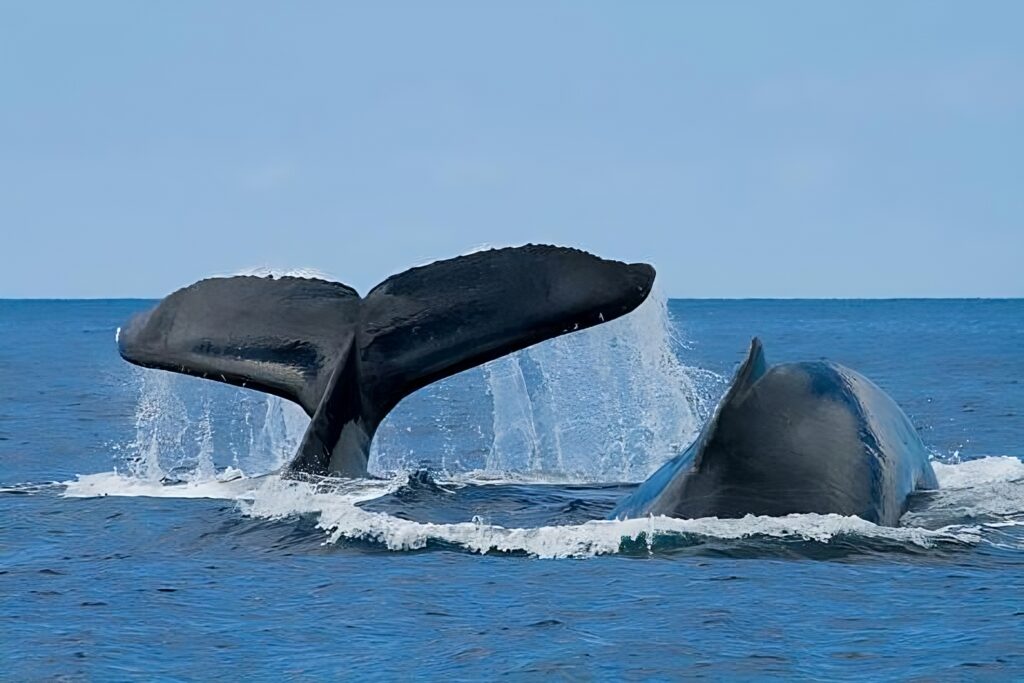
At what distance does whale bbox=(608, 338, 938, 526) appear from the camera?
997 centimetres

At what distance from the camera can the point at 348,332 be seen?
11.7 metres

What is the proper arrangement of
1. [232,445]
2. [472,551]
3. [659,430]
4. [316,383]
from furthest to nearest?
[659,430], [232,445], [316,383], [472,551]

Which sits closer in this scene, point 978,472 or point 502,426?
point 978,472

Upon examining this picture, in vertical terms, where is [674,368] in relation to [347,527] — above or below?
above

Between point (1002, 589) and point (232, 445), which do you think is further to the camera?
point (232, 445)

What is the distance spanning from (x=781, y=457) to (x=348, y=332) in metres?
3.21

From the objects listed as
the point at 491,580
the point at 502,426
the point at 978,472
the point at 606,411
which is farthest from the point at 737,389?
the point at 606,411

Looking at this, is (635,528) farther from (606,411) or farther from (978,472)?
(606,411)

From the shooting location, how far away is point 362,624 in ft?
29.5

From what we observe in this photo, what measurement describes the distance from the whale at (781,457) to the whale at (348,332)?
133cm

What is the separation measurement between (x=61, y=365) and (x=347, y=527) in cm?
3586

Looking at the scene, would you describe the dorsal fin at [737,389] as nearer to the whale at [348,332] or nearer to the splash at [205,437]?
the whale at [348,332]

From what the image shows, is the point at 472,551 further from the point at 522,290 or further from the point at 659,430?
the point at 659,430

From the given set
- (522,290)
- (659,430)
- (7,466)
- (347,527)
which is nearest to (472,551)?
(347,527)
